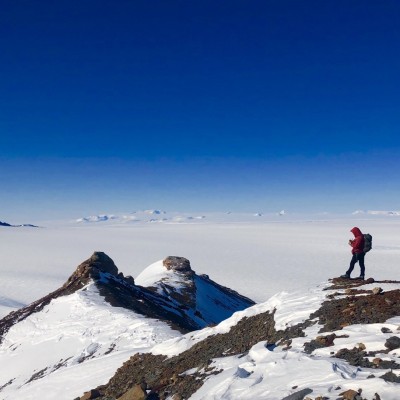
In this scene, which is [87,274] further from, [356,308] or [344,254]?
[344,254]

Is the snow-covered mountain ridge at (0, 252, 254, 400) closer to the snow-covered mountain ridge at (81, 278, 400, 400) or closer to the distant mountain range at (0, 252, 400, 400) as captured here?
the distant mountain range at (0, 252, 400, 400)

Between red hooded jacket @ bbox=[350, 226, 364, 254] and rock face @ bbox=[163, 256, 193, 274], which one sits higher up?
red hooded jacket @ bbox=[350, 226, 364, 254]

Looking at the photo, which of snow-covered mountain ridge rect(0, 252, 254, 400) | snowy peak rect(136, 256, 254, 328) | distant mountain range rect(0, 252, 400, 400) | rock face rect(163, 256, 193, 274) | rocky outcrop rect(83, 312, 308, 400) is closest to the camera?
distant mountain range rect(0, 252, 400, 400)

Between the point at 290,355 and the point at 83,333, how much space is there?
18.6 metres

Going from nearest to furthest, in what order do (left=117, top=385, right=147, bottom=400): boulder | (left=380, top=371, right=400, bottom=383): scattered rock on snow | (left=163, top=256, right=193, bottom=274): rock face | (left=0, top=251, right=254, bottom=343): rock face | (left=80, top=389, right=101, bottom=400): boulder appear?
(left=380, top=371, right=400, bottom=383): scattered rock on snow → (left=117, top=385, right=147, bottom=400): boulder → (left=80, top=389, right=101, bottom=400): boulder → (left=0, top=251, right=254, bottom=343): rock face → (left=163, top=256, right=193, bottom=274): rock face

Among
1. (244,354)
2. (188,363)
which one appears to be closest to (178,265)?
(188,363)

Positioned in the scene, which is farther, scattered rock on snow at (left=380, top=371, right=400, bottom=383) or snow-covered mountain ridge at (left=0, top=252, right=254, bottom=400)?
snow-covered mountain ridge at (left=0, top=252, right=254, bottom=400)

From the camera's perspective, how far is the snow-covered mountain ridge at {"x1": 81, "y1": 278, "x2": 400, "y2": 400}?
25.2ft

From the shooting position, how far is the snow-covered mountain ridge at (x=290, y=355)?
769 cm

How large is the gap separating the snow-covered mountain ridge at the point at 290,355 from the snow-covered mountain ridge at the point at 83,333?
9.25 feet

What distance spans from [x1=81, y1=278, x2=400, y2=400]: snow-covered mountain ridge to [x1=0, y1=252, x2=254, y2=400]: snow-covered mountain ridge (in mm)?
2819

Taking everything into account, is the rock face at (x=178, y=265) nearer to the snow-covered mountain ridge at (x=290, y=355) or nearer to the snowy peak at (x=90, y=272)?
the snowy peak at (x=90, y=272)

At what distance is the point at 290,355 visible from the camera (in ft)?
30.6

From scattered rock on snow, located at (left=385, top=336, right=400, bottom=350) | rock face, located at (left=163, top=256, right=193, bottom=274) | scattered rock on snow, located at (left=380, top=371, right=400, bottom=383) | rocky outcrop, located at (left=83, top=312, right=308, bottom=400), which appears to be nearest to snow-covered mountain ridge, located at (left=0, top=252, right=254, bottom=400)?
rocky outcrop, located at (left=83, top=312, right=308, bottom=400)
